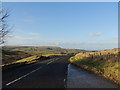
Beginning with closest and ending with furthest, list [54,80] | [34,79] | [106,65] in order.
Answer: [54,80] < [34,79] < [106,65]

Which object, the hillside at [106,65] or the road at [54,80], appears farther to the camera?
the hillside at [106,65]

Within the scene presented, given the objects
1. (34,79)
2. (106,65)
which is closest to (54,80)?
(34,79)

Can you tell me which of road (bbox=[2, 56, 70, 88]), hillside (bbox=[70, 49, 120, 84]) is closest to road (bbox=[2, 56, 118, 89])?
road (bbox=[2, 56, 70, 88])

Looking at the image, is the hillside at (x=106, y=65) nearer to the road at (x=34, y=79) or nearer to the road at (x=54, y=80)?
the road at (x=54, y=80)

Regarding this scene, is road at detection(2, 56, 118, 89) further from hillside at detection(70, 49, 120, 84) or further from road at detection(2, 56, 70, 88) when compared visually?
hillside at detection(70, 49, 120, 84)

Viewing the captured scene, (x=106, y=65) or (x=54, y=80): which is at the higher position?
(x=106, y=65)

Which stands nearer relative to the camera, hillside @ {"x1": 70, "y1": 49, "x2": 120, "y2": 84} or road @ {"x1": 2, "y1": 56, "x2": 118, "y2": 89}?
road @ {"x1": 2, "y1": 56, "x2": 118, "y2": 89}

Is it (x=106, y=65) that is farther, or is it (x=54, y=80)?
(x=106, y=65)

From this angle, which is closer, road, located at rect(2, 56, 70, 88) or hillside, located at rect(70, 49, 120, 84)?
road, located at rect(2, 56, 70, 88)

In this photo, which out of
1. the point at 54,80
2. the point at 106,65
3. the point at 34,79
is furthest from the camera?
the point at 106,65

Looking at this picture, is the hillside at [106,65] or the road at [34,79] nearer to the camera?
the road at [34,79]

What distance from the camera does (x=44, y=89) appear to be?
8.68m

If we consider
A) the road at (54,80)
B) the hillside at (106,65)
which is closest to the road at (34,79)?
the road at (54,80)

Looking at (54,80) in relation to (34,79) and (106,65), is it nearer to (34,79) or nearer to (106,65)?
(34,79)
